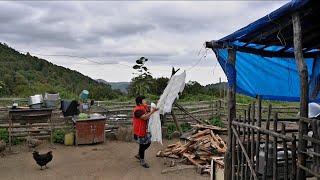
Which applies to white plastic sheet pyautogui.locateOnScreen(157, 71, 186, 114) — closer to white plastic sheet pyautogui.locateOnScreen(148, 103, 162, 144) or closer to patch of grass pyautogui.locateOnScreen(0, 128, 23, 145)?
white plastic sheet pyautogui.locateOnScreen(148, 103, 162, 144)

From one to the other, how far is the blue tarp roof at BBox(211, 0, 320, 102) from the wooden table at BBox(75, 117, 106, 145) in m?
5.68

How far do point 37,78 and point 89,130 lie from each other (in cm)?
1764

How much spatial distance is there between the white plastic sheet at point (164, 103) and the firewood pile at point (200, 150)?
804 mm

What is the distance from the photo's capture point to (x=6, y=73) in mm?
27250

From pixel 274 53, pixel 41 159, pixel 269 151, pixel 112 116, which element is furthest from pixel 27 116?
pixel 269 151

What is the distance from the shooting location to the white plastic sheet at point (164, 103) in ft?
34.0

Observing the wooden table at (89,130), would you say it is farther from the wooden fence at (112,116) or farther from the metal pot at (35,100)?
the metal pot at (35,100)

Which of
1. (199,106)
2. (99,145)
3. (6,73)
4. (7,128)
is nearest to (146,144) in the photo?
(99,145)

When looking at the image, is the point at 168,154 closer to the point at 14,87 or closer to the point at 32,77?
the point at 14,87

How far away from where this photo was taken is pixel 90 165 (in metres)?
10.4

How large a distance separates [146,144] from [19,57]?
82.4ft

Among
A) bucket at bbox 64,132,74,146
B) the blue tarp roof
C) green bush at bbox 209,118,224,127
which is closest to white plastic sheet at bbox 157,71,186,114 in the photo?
the blue tarp roof

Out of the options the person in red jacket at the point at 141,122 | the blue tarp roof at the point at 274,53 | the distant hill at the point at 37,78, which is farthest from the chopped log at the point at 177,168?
the distant hill at the point at 37,78

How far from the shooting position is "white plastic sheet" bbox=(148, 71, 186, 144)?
10.4m
